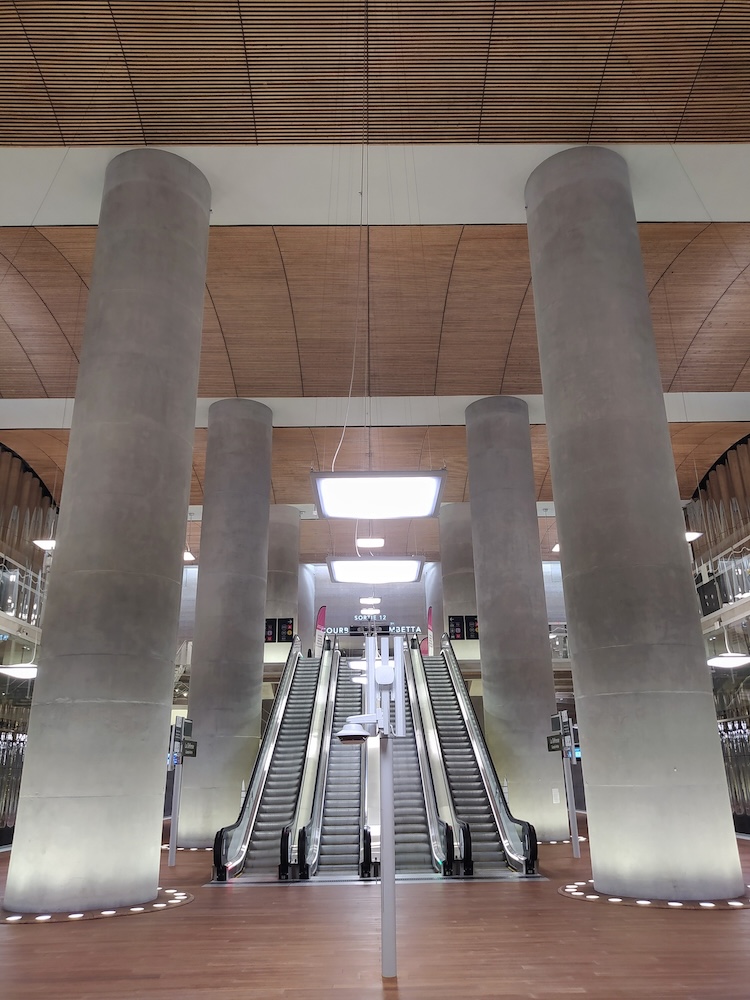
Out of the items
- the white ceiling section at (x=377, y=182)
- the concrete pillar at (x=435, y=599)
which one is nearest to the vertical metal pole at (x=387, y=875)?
the white ceiling section at (x=377, y=182)

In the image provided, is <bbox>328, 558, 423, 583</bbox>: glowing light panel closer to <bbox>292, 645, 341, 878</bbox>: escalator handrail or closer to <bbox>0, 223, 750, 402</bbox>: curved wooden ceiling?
<bbox>0, 223, 750, 402</bbox>: curved wooden ceiling

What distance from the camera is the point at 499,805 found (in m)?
10.6

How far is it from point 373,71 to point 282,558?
18362 millimetres

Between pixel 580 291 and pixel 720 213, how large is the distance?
3857 mm

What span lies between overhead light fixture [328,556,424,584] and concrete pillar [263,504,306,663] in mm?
5788

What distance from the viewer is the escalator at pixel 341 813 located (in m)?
9.58

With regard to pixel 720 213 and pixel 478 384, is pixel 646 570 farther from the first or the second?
pixel 478 384

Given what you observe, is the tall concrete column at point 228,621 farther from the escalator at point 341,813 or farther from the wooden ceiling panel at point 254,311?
the escalator at point 341,813

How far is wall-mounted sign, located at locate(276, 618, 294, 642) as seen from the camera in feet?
80.3

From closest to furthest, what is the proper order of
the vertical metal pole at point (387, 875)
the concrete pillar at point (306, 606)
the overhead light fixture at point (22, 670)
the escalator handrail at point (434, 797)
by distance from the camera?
the vertical metal pole at point (387, 875) < the escalator handrail at point (434, 797) < the overhead light fixture at point (22, 670) < the concrete pillar at point (306, 606)

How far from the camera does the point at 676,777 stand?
7148mm

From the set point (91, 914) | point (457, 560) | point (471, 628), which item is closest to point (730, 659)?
point (471, 628)

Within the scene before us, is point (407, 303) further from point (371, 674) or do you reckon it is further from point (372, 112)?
point (371, 674)

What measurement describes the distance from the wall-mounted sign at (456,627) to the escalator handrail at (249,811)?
9.59 m
